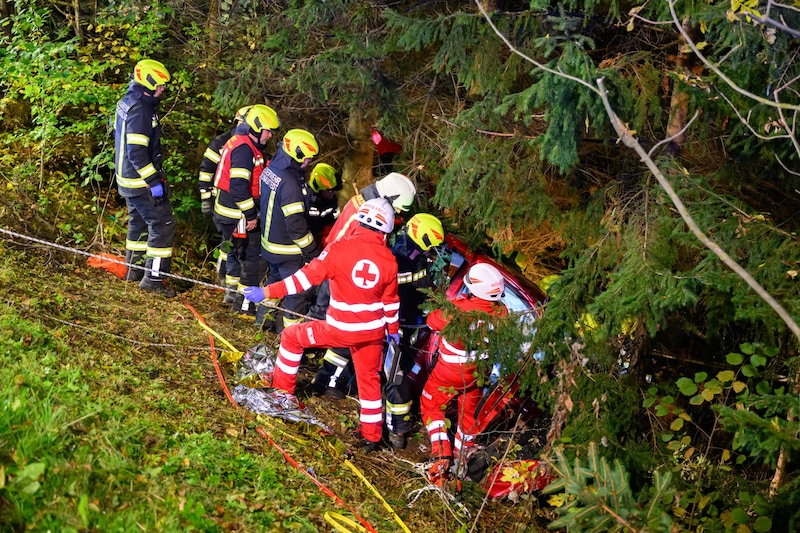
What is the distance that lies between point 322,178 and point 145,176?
79.4 inches

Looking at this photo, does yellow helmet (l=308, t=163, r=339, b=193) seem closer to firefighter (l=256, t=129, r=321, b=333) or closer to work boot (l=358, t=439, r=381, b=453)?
firefighter (l=256, t=129, r=321, b=333)

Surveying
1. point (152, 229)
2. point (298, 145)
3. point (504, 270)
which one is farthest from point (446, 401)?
point (152, 229)

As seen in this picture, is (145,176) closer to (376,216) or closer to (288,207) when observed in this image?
(288,207)

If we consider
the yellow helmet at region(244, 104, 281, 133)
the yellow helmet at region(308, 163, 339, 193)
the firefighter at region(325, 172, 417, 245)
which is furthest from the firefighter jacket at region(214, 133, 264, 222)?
the firefighter at region(325, 172, 417, 245)

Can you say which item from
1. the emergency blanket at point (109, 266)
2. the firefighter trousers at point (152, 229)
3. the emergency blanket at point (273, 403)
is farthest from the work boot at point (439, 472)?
the emergency blanket at point (109, 266)

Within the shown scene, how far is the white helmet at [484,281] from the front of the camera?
20.1ft

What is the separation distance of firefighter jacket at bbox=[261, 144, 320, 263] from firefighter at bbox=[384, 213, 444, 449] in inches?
38.8

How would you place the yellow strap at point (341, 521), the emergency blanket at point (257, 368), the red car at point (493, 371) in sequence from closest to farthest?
1. the yellow strap at point (341, 521)
2. the emergency blanket at point (257, 368)
3. the red car at point (493, 371)

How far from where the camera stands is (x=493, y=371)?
20.9 feet

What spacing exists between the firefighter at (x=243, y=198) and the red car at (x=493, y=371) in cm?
223

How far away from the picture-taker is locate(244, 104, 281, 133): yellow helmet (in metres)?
7.46

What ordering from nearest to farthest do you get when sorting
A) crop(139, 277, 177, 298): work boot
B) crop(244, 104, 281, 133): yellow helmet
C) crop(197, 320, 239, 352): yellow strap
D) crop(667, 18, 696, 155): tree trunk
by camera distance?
crop(667, 18, 696, 155): tree trunk
crop(197, 320, 239, 352): yellow strap
crop(244, 104, 281, 133): yellow helmet
crop(139, 277, 177, 298): work boot

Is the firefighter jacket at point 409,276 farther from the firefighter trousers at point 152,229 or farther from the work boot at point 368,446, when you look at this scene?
the firefighter trousers at point 152,229

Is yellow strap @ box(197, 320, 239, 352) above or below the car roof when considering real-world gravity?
below
